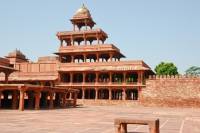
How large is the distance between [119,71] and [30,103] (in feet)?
53.9

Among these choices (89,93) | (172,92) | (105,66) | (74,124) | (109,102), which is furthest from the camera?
(89,93)

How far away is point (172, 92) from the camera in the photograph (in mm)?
44188

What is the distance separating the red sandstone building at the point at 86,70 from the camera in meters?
48.3

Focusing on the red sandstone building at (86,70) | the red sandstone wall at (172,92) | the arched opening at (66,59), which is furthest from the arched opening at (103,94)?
the red sandstone wall at (172,92)

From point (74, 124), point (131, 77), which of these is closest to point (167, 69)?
point (131, 77)

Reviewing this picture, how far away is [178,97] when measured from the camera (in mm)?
43688

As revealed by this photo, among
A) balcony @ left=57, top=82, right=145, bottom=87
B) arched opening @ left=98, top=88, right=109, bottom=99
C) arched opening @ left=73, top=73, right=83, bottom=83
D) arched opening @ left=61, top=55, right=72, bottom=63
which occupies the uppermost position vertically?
arched opening @ left=61, top=55, right=72, bottom=63

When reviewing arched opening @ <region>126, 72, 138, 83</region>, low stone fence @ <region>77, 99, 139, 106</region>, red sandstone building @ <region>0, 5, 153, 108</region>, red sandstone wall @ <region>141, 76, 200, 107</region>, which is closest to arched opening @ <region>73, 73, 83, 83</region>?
red sandstone building @ <region>0, 5, 153, 108</region>

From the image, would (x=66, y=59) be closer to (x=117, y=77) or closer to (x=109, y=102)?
(x=117, y=77)

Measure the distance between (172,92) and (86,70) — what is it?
545 inches

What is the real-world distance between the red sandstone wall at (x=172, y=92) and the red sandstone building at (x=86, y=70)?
162cm

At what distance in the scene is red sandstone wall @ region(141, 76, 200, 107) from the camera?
43.2 meters

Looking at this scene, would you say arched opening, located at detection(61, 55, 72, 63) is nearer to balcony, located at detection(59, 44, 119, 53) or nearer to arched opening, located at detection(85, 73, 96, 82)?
balcony, located at detection(59, 44, 119, 53)

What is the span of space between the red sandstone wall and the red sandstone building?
1.62 metres
